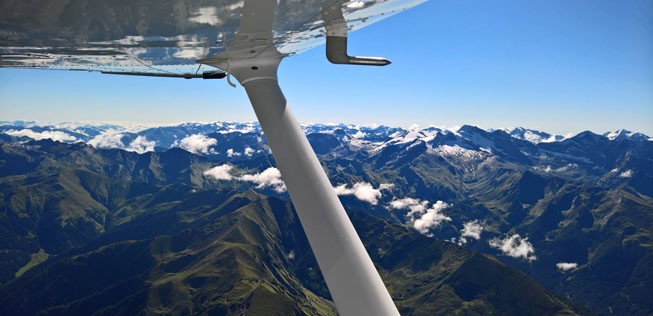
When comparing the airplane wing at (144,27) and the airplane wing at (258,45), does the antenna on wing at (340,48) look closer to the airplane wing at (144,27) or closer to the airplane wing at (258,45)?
the airplane wing at (258,45)

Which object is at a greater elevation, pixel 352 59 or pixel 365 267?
pixel 352 59

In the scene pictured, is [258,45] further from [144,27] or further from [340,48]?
[144,27]

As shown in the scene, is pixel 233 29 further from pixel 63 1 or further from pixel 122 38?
pixel 63 1

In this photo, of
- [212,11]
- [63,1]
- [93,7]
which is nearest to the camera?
[63,1]

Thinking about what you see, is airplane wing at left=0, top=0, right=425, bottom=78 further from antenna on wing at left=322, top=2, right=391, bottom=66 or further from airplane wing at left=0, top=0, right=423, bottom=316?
antenna on wing at left=322, top=2, right=391, bottom=66

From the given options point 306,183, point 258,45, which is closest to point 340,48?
point 258,45

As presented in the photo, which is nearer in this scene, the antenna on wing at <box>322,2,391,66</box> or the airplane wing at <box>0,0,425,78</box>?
the airplane wing at <box>0,0,425,78</box>

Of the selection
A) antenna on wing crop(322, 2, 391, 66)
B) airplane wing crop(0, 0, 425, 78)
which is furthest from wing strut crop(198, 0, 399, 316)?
antenna on wing crop(322, 2, 391, 66)

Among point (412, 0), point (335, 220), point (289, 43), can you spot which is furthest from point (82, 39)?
point (412, 0)
